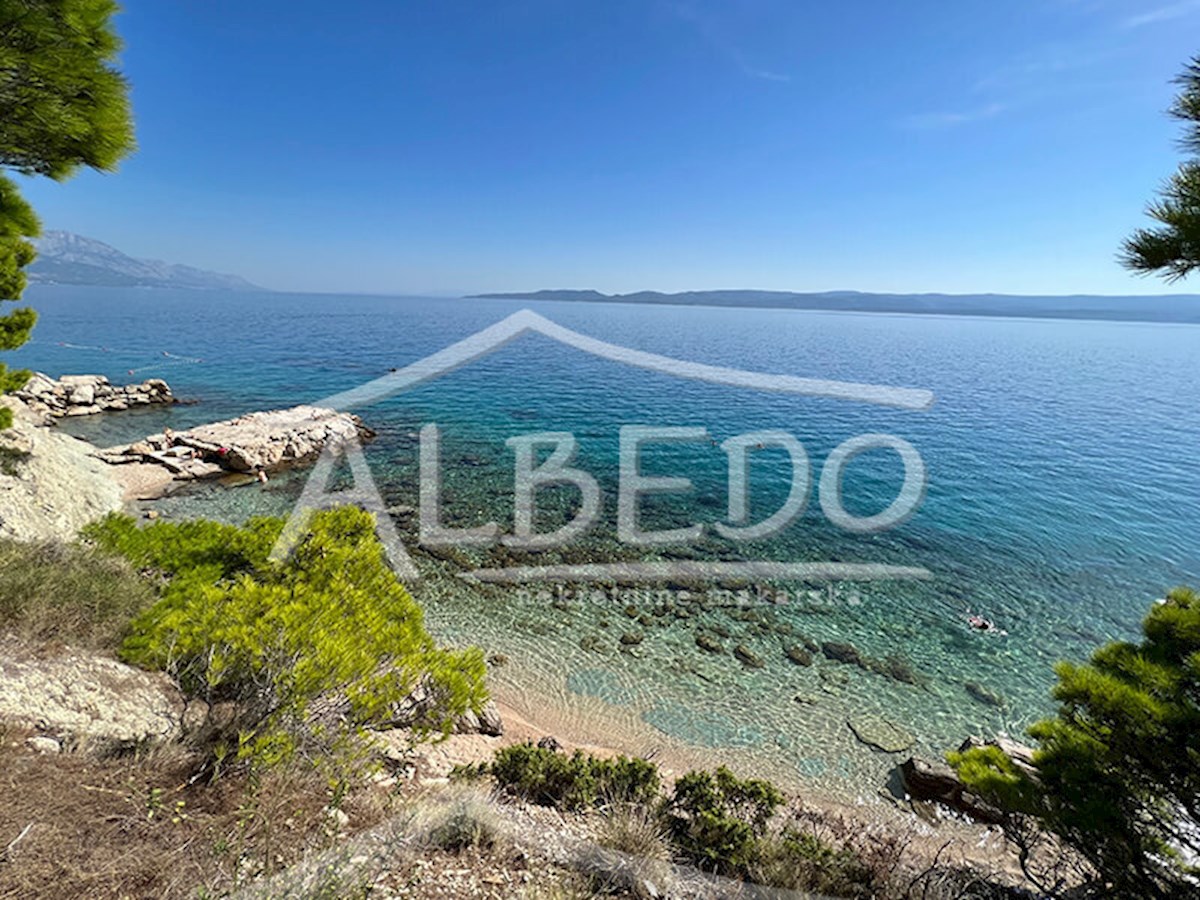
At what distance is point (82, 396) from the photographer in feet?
90.5

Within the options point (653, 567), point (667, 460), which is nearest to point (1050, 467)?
point (667, 460)

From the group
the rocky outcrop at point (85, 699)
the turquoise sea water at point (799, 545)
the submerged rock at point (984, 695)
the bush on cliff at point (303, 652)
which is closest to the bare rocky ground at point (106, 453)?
the turquoise sea water at point (799, 545)

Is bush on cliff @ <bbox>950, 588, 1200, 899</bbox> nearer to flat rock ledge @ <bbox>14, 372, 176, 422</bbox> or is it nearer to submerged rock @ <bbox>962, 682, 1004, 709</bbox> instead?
submerged rock @ <bbox>962, 682, 1004, 709</bbox>

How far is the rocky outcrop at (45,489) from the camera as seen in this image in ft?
36.1

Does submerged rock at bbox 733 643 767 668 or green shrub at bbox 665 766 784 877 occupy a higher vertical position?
green shrub at bbox 665 766 784 877

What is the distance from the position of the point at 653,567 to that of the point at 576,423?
17.9 m

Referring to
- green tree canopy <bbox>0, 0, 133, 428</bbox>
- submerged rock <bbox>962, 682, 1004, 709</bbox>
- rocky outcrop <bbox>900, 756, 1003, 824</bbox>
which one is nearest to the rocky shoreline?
rocky outcrop <bbox>900, 756, 1003, 824</bbox>

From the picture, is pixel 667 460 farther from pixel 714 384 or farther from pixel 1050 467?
pixel 714 384

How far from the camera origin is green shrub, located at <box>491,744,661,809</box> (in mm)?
5922

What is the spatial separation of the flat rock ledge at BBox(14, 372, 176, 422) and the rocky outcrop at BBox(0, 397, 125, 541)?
43.9 ft

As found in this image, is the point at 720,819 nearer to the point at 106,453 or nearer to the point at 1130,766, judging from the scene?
the point at 1130,766

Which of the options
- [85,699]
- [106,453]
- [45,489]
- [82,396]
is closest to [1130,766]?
[85,699]

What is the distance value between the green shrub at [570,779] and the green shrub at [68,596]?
4.98 meters

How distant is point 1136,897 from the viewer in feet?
13.0
